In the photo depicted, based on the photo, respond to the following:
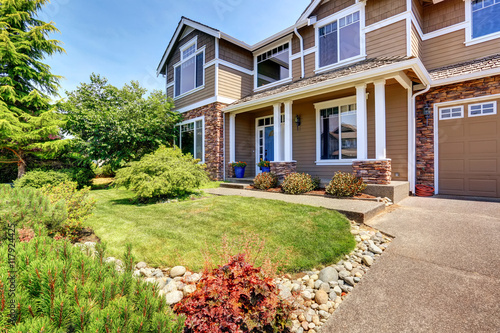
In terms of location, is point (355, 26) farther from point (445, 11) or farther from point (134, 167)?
point (134, 167)

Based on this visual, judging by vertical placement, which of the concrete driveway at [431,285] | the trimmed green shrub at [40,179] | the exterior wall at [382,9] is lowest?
the concrete driveway at [431,285]

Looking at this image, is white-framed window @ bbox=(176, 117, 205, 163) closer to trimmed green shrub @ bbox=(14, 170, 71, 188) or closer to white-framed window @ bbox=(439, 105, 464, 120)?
trimmed green shrub @ bbox=(14, 170, 71, 188)

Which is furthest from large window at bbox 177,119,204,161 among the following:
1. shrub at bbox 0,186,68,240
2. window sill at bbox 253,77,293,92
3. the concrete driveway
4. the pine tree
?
the concrete driveway

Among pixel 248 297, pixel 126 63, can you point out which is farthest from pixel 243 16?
pixel 248 297

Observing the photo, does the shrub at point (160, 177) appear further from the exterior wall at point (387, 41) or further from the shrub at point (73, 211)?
the exterior wall at point (387, 41)

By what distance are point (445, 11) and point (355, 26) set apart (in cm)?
269

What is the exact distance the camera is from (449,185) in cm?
654

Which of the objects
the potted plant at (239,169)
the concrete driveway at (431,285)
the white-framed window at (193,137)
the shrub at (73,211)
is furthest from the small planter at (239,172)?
the concrete driveway at (431,285)

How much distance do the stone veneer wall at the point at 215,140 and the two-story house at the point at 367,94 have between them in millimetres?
44

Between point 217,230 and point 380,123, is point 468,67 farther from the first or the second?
point 217,230

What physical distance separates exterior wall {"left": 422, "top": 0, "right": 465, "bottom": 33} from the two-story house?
0.03 m

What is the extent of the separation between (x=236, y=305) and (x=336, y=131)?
25.0ft

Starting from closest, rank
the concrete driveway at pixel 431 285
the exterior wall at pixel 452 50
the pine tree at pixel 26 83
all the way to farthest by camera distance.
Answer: the concrete driveway at pixel 431 285 → the exterior wall at pixel 452 50 → the pine tree at pixel 26 83

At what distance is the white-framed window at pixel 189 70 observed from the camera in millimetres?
11109
